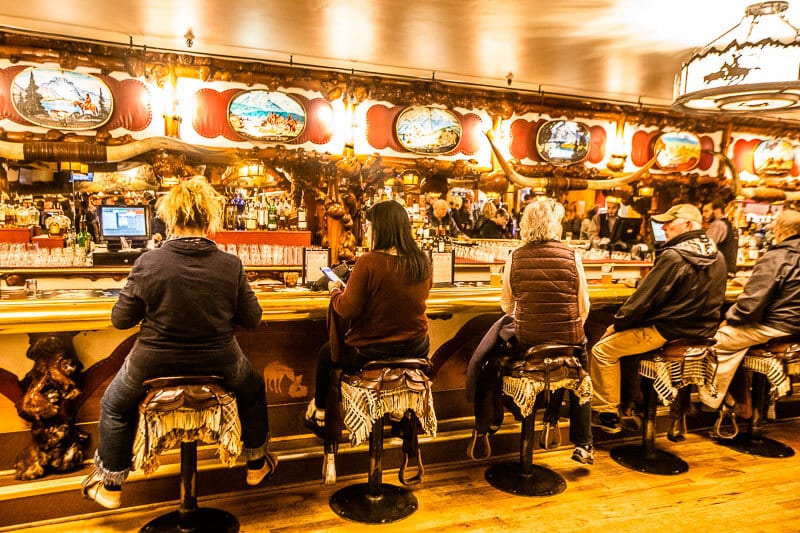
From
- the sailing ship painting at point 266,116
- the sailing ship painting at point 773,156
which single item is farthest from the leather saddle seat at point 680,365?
the sailing ship painting at point 773,156

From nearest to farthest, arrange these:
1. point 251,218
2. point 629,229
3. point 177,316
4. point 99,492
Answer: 1. point 177,316
2. point 99,492
3. point 251,218
4. point 629,229

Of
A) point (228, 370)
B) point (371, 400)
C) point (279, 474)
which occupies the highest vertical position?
point (228, 370)

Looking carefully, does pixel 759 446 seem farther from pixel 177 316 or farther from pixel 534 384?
pixel 177 316

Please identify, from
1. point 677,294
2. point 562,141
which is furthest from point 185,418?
point 562,141

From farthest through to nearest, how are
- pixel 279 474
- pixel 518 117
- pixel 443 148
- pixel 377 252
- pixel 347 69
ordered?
pixel 518 117 < pixel 443 148 < pixel 347 69 < pixel 279 474 < pixel 377 252

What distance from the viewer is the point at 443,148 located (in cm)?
600

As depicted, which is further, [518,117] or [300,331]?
[518,117]

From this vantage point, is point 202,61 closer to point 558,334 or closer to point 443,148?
point 443,148

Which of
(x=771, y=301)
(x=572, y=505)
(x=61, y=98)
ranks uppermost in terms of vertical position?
(x=61, y=98)

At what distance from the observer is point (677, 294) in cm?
330

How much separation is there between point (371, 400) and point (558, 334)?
109 centimetres

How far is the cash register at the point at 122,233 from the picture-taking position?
5.04 meters

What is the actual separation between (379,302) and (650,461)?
2.38 m

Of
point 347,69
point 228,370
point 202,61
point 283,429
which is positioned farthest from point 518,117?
point 228,370
